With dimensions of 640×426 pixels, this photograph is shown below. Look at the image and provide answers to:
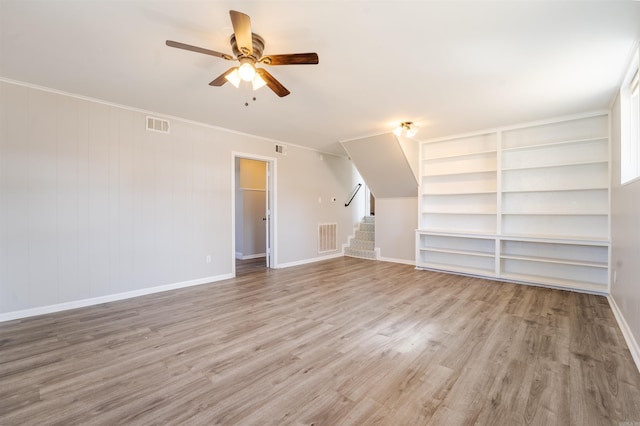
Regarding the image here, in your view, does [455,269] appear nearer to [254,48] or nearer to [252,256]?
[252,256]

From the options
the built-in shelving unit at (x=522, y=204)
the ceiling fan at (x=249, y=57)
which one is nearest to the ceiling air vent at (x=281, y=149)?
the built-in shelving unit at (x=522, y=204)

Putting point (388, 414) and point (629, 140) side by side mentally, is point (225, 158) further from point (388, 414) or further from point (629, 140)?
point (629, 140)

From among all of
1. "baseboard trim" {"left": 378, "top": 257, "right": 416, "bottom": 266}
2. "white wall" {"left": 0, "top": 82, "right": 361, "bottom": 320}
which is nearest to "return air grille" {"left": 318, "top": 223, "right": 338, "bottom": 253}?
"baseboard trim" {"left": 378, "top": 257, "right": 416, "bottom": 266}

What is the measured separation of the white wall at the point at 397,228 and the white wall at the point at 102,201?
3.24m

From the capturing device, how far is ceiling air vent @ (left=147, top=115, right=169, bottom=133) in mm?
3978

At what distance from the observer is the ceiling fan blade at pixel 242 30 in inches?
65.8

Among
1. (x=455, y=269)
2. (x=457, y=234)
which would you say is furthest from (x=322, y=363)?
(x=455, y=269)

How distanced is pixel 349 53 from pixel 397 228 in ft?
14.7

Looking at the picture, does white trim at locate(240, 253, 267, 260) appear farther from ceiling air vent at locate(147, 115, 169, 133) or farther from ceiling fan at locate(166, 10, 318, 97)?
ceiling fan at locate(166, 10, 318, 97)

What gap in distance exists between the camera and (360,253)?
687cm

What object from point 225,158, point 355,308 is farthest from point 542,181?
point 225,158

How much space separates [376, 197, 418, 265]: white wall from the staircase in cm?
33

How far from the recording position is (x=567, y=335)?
105 inches

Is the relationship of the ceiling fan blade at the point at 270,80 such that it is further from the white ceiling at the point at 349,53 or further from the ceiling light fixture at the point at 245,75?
the white ceiling at the point at 349,53
